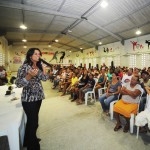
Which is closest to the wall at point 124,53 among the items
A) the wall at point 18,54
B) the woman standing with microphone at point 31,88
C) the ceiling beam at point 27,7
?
the ceiling beam at point 27,7

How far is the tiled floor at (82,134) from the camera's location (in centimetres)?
219

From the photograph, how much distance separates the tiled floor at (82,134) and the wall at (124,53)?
23.4ft

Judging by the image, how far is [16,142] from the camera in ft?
4.87

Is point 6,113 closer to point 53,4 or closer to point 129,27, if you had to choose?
point 53,4

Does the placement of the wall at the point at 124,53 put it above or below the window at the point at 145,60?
above

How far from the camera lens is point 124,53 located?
10.5m

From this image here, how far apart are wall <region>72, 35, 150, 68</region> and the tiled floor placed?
23.4 feet

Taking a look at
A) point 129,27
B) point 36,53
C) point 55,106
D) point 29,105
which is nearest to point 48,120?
point 55,106

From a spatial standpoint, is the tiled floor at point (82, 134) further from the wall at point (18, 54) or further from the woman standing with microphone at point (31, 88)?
the wall at point (18, 54)

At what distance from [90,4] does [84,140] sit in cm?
563

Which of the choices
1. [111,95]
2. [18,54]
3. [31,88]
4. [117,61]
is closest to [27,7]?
[111,95]

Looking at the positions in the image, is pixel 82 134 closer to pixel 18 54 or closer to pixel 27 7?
pixel 27 7

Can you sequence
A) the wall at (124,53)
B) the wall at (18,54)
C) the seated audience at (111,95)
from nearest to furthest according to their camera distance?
the seated audience at (111,95) → the wall at (124,53) → the wall at (18,54)

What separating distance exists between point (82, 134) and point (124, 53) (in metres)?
9.20
